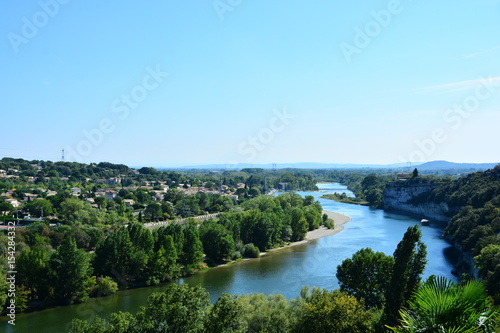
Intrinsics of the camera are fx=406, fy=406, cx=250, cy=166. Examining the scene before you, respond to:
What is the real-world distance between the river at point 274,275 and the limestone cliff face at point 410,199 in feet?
49.5

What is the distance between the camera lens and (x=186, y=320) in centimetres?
1070

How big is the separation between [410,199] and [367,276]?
170ft

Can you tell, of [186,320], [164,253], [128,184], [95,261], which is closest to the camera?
[186,320]

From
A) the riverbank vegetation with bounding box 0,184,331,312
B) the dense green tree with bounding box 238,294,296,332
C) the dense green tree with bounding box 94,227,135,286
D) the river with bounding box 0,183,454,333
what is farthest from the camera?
the dense green tree with bounding box 94,227,135,286

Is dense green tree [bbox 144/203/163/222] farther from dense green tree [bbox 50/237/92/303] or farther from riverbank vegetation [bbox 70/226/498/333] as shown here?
riverbank vegetation [bbox 70/226/498/333]

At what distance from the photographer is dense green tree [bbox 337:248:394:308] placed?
52.7 ft

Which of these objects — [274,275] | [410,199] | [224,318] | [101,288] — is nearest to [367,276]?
[224,318]

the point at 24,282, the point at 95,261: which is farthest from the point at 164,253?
the point at 24,282

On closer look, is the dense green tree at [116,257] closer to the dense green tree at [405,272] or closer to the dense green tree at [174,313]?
the dense green tree at [174,313]

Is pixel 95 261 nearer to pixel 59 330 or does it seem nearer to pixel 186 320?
pixel 59 330

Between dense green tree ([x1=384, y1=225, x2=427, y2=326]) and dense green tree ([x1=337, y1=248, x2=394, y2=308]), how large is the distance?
103 inches

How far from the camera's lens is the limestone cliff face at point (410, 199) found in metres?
56.1

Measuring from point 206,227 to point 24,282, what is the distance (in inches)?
507

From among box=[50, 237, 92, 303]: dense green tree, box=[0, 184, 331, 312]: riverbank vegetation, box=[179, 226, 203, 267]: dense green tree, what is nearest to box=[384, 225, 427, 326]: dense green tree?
box=[0, 184, 331, 312]: riverbank vegetation
